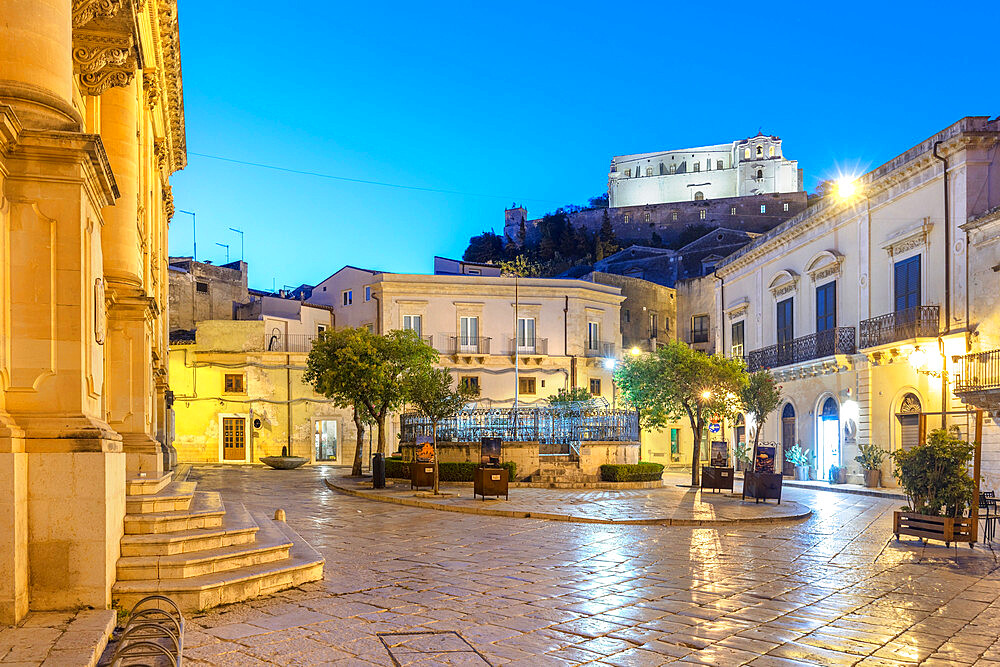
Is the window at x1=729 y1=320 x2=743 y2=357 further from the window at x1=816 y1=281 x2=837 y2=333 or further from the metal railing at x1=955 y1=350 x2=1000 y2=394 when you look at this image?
the metal railing at x1=955 y1=350 x2=1000 y2=394

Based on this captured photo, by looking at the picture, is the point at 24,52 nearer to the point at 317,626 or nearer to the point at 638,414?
the point at 317,626

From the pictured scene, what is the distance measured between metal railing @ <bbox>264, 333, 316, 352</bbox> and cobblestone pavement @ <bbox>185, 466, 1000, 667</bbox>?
94.6 feet

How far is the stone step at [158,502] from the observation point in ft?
27.7

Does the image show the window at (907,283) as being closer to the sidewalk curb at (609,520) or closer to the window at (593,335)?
the sidewalk curb at (609,520)

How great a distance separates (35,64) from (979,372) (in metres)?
21.5

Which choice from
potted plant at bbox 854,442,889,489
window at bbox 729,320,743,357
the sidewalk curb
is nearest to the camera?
the sidewalk curb

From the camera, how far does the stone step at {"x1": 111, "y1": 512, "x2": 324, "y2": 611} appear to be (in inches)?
277

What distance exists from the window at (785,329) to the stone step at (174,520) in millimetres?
26432

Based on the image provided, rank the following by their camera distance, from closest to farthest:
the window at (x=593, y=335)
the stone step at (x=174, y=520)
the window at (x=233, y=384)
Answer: the stone step at (x=174, y=520), the window at (x=233, y=384), the window at (x=593, y=335)

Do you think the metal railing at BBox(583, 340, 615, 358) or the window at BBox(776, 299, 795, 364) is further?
the metal railing at BBox(583, 340, 615, 358)

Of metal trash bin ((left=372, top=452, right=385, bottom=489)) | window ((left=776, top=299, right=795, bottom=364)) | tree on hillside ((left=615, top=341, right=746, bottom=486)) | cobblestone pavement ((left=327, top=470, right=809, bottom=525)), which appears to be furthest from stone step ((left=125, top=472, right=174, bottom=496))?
window ((left=776, top=299, right=795, bottom=364))

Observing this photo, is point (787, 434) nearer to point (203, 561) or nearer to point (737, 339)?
point (737, 339)

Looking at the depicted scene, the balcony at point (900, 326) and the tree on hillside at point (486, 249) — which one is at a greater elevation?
the tree on hillside at point (486, 249)

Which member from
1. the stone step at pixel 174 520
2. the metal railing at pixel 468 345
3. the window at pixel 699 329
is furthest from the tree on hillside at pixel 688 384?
the window at pixel 699 329
